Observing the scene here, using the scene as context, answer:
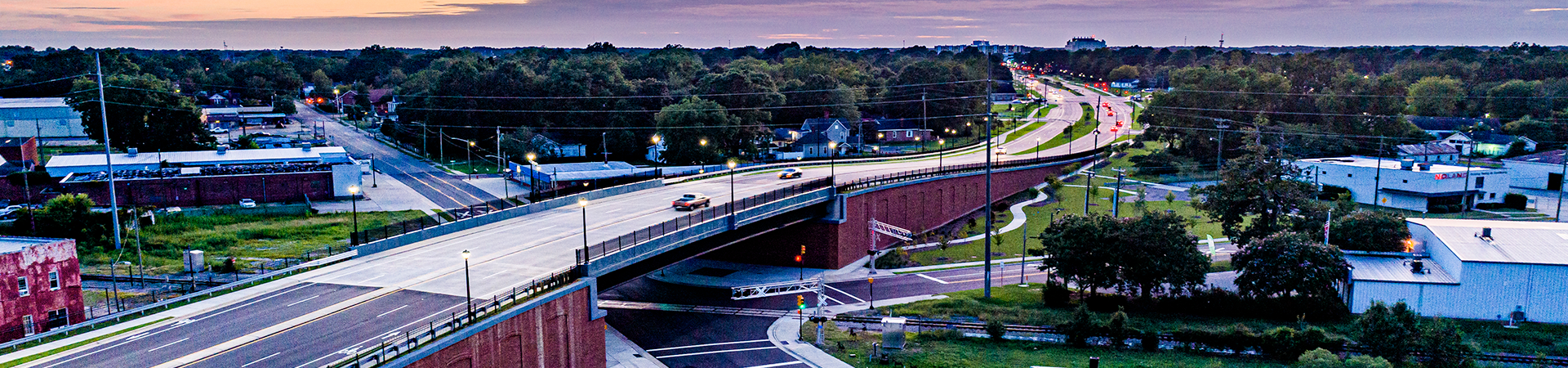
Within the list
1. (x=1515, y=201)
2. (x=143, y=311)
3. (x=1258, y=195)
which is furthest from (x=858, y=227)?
(x=1515, y=201)

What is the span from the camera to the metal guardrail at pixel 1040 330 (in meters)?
36.2

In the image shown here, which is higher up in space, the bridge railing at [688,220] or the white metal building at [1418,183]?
the bridge railing at [688,220]

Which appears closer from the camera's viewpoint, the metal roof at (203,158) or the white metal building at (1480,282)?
the white metal building at (1480,282)

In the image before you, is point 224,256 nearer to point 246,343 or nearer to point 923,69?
point 246,343

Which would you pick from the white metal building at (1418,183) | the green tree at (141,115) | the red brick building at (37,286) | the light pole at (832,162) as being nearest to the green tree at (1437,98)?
the white metal building at (1418,183)

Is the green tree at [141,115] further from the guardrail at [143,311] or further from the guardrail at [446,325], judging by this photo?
the guardrail at [446,325]

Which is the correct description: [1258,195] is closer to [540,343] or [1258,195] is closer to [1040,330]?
[1040,330]

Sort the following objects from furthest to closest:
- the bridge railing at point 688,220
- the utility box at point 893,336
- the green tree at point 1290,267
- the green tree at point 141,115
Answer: the green tree at point 141,115 < the green tree at point 1290,267 < the bridge railing at point 688,220 < the utility box at point 893,336

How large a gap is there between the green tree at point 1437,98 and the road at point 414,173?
117m

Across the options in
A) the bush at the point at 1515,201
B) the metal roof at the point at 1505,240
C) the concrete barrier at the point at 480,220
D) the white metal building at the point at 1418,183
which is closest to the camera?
the concrete barrier at the point at 480,220

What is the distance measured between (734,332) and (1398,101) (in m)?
102

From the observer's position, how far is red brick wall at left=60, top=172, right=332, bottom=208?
2525 inches

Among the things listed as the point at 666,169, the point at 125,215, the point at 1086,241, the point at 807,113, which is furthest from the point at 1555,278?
the point at 807,113

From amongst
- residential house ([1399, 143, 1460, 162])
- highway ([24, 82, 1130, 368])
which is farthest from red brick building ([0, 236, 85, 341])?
residential house ([1399, 143, 1460, 162])
